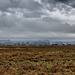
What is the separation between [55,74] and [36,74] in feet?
8.23

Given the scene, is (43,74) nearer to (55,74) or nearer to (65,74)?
(55,74)

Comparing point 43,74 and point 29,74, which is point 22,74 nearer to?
point 29,74

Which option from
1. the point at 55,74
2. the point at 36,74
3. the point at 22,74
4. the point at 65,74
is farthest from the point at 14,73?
the point at 65,74

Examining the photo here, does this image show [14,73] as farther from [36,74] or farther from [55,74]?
[55,74]

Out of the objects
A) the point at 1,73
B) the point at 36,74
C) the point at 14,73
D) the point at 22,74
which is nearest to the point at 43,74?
the point at 36,74

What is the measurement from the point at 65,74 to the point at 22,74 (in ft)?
18.7

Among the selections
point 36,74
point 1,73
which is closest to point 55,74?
point 36,74

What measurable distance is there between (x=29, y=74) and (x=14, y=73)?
2314 millimetres

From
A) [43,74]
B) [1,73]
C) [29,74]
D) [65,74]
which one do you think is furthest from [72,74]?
[1,73]

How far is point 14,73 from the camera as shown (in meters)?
19.6

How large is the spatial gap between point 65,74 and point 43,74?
115 inches

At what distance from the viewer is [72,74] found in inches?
742

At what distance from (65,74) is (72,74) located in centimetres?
91

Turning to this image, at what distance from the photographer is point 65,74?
19.0 metres
